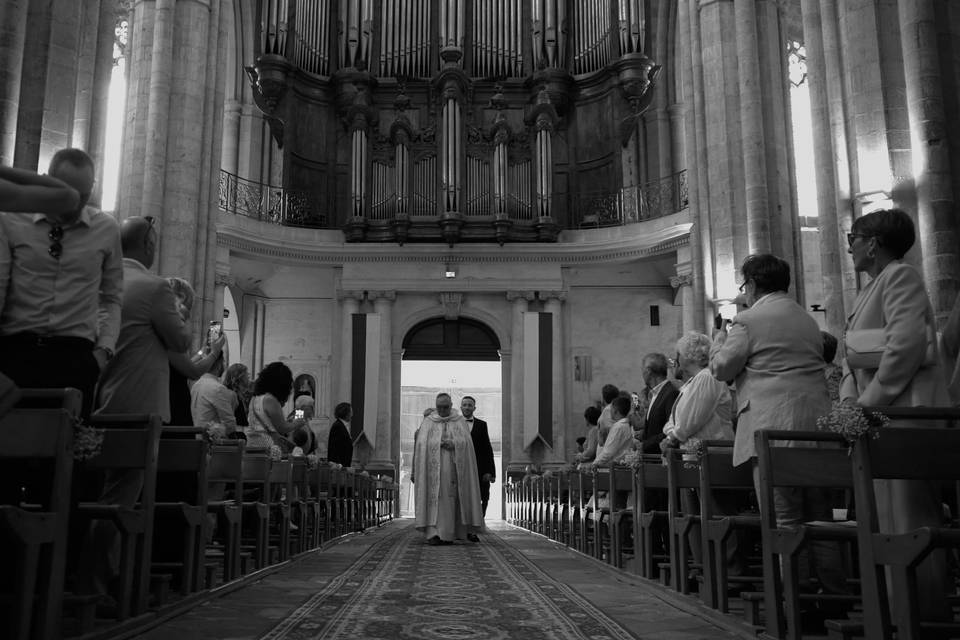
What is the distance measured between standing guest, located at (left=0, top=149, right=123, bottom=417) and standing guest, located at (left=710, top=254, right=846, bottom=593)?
110 inches

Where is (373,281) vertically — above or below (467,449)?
above

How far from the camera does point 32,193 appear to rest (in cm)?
270

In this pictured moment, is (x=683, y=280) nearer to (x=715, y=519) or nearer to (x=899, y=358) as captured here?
(x=715, y=519)

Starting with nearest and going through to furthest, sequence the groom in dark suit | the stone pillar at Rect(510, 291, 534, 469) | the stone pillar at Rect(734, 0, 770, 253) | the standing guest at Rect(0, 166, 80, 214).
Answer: the standing guest at Rect(0, 166, 80, 214) < the groom in dark suit < the stone pillar at Rect(734, 0, 770, 253) < the stone pillar at Rect(510, 291, 534, 469)

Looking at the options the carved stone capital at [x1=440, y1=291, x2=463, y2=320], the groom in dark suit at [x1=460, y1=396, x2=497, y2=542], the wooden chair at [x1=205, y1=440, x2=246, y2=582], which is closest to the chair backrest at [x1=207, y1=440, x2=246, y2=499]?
the wooden chair at [x1=205, y1=440, x2=246, y2=582]

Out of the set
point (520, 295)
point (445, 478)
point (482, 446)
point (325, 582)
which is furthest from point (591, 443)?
point (520, 295)

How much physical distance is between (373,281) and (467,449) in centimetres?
1016

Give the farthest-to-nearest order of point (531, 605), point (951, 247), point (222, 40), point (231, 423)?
point (222, 40), point (951, 247), point (231, 423), point (531, 605)

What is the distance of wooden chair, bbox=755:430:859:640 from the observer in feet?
11.7

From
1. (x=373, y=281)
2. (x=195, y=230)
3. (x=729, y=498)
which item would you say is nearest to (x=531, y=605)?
(x=729, y=498)

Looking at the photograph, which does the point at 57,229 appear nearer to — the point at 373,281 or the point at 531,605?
the point at 531,605

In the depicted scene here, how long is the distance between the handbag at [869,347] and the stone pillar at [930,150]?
14.0 ft

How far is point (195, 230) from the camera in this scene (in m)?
14.5

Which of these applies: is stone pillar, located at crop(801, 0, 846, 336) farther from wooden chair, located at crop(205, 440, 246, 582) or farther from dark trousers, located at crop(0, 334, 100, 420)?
dark trousers, located at crop(0, 334, 100, 420)
